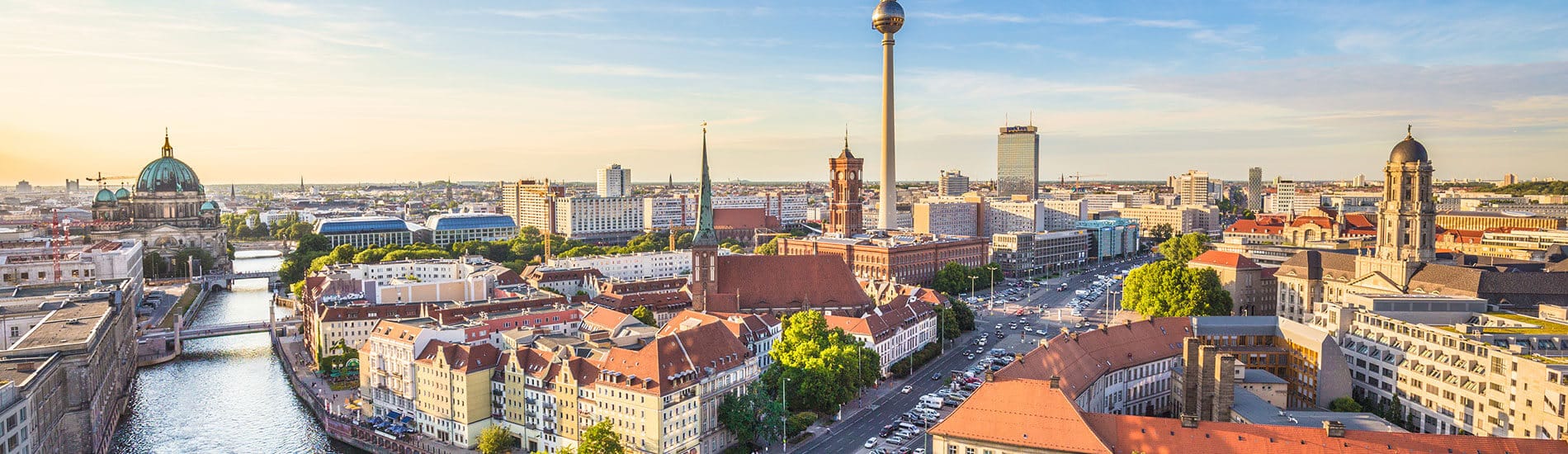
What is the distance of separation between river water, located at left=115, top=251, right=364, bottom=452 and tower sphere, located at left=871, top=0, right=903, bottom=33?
7590cm

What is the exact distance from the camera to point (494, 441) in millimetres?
45844

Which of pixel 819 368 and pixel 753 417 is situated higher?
pixel 819 368

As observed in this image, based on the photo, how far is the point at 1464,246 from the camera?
101 metres

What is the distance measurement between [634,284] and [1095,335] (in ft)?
146

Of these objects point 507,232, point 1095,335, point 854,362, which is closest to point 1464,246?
point 1095,335

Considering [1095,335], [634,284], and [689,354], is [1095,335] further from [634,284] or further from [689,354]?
[634,284]

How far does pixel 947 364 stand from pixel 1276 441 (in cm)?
3285

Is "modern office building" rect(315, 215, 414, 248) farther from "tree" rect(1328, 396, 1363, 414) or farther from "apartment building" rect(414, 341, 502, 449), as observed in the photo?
"tree" rect(1328, 396, 1363, 414)

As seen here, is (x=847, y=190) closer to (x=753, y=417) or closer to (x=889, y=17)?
(x=889, y=17)

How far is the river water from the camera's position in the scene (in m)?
50.6

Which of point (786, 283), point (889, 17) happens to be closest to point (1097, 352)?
point (786, 283)

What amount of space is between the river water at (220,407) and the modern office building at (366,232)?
70.5m

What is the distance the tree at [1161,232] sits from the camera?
545 ft

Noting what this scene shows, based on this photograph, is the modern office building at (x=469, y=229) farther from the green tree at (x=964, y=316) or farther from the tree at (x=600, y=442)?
the tree at (x=600, y=442)
